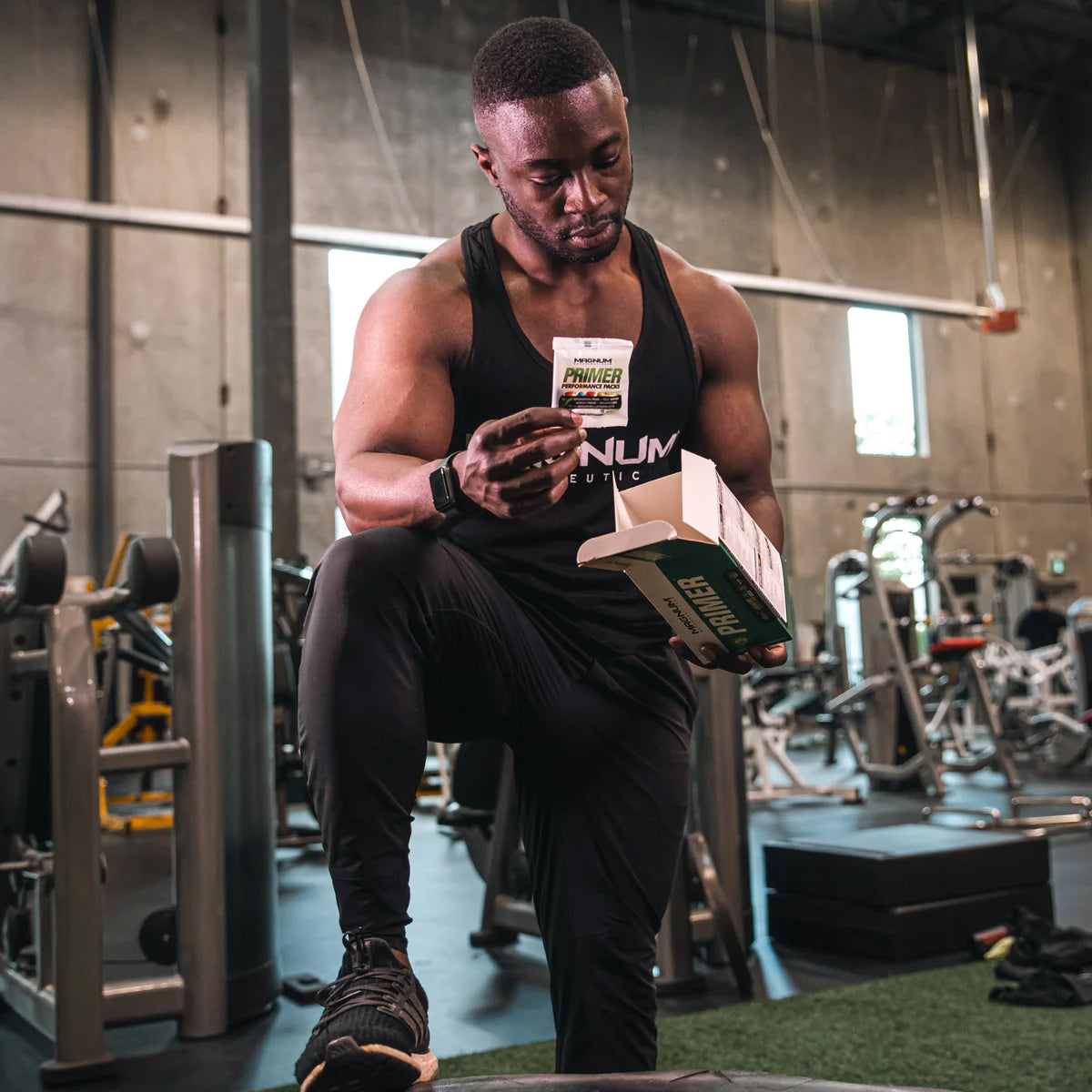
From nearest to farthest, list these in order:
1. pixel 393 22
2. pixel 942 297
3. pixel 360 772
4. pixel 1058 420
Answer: pixel 360 772 < pixel 393 22 < pixel 942 297 < pixel 1058 420

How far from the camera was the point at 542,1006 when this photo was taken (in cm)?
257

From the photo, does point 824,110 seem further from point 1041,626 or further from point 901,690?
point 901,690

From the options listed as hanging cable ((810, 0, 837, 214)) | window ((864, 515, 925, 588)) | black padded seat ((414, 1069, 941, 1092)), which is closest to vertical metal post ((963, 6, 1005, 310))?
hanging cable ((810, 0, 837, 214))

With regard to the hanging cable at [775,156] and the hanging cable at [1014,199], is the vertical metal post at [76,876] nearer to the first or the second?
the hanging cable at [775,156]

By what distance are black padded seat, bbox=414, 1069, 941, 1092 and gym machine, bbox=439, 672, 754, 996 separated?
1.70m

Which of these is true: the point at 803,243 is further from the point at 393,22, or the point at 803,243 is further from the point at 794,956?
the point at 794,956

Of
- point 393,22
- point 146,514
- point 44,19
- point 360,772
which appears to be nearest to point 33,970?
point 360,772

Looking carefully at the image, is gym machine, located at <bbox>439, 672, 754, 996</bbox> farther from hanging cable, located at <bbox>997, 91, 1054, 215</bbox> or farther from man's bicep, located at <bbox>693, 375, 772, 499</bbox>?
hanging cable, located at <bbox>997, 91, 1054, 215</bbox>

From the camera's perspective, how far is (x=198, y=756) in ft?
7.88

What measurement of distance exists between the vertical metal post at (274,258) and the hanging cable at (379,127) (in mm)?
3133

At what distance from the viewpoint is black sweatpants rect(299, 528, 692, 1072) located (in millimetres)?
1067

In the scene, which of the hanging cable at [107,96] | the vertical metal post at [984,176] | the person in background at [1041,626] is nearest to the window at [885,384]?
the vertical metal post at [984,176]

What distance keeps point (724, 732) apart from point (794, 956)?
582 mm

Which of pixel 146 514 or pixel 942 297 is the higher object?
pixel 942 297
